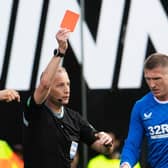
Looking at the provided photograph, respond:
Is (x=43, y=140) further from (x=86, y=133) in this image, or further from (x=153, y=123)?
(x=153, y=123)

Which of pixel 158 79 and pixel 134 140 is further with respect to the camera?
pixel 134 140

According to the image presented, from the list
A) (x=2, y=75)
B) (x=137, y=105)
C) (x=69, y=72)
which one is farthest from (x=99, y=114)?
(x=137, y=105)

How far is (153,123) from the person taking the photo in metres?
5.28

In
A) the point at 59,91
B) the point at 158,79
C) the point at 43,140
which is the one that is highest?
the point at 158,79

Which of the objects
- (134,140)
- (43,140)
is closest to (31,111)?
(43,140)

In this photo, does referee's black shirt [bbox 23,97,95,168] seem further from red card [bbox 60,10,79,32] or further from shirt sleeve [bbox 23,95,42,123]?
red card [bbox 60,10,79,32]

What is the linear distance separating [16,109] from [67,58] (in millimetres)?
607

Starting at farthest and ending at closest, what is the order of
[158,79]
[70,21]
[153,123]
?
[153,123] < [158,79] < [70,21]

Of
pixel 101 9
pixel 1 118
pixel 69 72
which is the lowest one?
pixel 1 118

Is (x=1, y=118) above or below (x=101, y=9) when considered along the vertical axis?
below

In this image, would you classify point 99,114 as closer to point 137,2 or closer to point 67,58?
point 67,58

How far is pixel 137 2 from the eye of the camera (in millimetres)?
7398

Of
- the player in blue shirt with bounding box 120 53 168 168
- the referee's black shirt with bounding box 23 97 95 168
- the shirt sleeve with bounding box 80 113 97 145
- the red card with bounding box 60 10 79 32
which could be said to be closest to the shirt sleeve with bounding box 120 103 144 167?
the player in blue shirt with bounding box 120 53 168 168

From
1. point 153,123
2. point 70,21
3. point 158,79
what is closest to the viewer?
point 70,21
